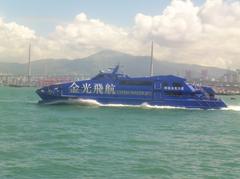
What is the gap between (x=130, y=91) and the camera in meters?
53.0

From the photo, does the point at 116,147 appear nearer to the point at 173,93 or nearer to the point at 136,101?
the point at 136,101

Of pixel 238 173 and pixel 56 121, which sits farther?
pixel 56 121

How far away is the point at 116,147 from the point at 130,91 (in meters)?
28.7

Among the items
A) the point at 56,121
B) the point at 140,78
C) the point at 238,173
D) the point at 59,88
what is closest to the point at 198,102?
the point at 140,78

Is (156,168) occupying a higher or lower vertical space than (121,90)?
lower

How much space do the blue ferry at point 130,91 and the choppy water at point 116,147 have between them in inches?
408

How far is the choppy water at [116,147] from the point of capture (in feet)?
61.5

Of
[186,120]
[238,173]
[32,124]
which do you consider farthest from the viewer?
[186,120]

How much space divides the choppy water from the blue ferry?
10.4 metres

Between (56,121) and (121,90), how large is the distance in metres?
16.6

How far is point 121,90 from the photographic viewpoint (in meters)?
52.9

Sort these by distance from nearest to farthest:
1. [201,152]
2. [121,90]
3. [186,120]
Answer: [201,152], [186,120], [121,90]

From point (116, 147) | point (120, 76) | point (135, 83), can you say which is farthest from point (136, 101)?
point (116, 147)

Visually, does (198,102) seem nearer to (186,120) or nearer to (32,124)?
(186,120)
